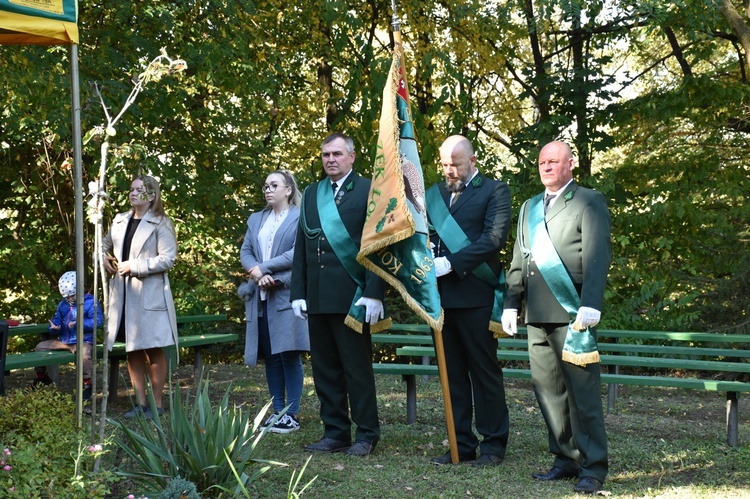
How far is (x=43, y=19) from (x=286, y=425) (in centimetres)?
323

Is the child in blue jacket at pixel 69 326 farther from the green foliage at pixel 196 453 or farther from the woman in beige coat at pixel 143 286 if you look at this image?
the green foliage at pixel 196 453

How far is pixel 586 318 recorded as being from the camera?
4516mm

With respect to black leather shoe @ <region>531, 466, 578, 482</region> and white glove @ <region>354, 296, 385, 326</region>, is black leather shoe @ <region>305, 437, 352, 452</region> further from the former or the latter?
black leather shoe @ <region>531, 466, 578, 482</region>

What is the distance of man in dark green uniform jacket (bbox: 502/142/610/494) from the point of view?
4.66 meters

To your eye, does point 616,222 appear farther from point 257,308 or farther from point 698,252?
point 257,308

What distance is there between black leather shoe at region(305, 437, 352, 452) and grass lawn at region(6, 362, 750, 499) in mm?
87

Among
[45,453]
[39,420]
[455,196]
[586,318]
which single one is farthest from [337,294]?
[45,453]

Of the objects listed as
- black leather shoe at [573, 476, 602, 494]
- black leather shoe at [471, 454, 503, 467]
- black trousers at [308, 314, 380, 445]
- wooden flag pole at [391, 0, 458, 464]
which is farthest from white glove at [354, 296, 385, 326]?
black leather shoe at [573, 476, 602, 494]

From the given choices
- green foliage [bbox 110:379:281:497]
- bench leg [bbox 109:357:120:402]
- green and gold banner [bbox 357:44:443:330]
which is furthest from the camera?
bench leg [bbox 109:357:120:402]

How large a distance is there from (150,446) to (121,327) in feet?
9.76

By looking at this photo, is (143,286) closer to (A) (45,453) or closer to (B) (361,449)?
(B) (361,449)

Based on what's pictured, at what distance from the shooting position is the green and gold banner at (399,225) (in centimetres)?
509

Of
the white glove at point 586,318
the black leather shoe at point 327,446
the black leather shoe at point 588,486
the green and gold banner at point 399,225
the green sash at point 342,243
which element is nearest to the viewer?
the white glove at point 586,318

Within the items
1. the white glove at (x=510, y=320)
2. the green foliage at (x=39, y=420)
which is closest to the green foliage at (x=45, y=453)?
the green foliage at (x=39, y=420)
